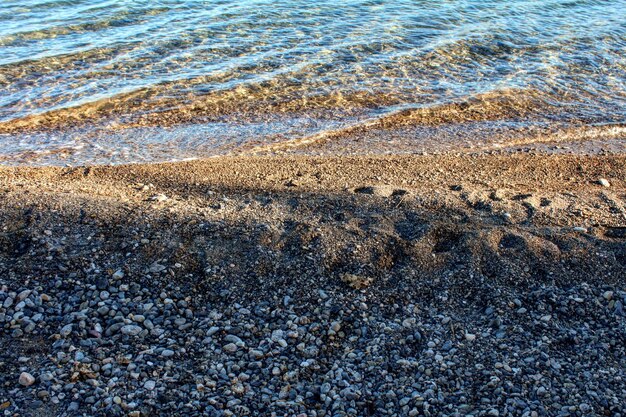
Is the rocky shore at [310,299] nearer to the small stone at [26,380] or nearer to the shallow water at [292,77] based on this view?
the small stone at [26,380]

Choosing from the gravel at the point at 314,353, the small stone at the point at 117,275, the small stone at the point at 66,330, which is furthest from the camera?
the small stone at the point at 117,275

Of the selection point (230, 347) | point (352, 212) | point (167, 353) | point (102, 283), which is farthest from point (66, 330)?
point (352, 212)

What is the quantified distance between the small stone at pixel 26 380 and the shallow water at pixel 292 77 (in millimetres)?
5538

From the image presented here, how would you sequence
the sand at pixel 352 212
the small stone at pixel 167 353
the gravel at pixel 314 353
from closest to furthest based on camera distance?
the gravel at pixel 314 353
the small stone at pixel 167 353
the sand at pixel 352 212

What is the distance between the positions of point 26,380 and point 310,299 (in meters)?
2.55

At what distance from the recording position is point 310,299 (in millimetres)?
6000

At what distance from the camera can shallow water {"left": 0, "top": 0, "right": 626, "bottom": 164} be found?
11039 millimetres

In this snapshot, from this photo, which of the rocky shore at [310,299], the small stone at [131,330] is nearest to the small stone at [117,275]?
the rocky shore at [310,299]

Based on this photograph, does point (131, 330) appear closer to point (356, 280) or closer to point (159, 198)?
point (356, 280)

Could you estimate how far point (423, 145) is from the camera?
1070 centimetres

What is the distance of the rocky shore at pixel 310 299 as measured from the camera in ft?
16.1

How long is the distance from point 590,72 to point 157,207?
10.7 metres

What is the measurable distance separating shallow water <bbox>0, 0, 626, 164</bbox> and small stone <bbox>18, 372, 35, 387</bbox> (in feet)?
18.2

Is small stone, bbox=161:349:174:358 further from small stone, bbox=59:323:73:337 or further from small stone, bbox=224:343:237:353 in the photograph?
small stone, bbox=59:323:73:337
